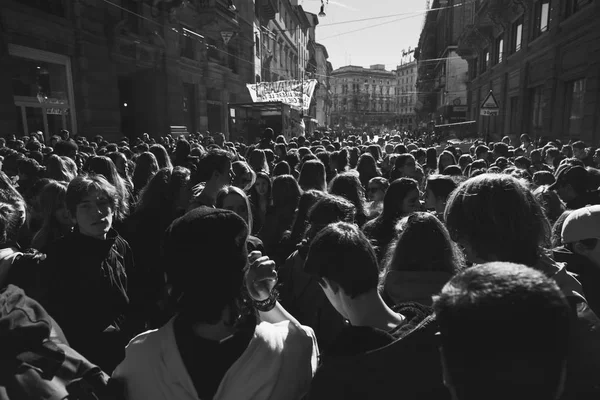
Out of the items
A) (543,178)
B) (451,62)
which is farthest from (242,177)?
(451,62)

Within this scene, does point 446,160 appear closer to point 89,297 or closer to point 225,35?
point 89,297

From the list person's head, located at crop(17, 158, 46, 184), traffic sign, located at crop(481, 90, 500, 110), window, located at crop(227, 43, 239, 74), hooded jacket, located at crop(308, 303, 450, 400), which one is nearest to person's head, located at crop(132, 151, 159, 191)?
person's head, located at crop(17, 158, 46, 184)

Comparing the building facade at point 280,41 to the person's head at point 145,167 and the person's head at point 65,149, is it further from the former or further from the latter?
the person's head at point 145,167

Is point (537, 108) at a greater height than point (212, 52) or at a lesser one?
lesser

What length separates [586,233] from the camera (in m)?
2.21

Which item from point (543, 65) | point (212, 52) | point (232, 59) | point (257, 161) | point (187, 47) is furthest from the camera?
point (232, 59)

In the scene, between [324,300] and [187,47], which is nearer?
[324,300]

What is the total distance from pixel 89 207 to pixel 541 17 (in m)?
18.6

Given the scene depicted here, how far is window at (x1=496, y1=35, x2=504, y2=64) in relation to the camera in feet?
71.1

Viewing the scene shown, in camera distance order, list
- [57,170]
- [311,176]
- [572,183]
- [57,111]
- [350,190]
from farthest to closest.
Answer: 1. [57,111]
2. [311,176]
3. [57,170]
4. [350,190]
5. [572,183]

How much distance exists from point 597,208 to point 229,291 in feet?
6.99

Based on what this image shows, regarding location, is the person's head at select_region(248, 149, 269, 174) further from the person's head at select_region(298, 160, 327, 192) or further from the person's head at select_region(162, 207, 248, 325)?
the person's head at select_region(162, 207, 248, 325)

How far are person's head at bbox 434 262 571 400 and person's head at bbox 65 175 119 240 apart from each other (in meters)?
2.37

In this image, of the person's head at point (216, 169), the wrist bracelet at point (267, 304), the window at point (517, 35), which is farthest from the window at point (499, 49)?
the wrist bracelet at point (267, 304)
